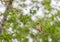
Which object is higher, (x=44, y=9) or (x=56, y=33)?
(x=44, y=9)

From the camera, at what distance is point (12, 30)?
287 centimetres

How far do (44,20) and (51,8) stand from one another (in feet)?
0.88

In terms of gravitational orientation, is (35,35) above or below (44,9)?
below

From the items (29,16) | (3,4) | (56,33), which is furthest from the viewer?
(3,4)

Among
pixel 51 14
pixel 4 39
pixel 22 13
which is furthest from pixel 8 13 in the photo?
pixel 51 14

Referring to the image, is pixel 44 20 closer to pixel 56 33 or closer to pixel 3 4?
pixel 56 33

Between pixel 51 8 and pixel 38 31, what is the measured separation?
47 cm

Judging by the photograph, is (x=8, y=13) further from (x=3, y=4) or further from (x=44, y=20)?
(x=44, y=20)

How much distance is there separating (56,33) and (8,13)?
0.80 meters

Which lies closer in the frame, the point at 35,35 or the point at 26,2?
the point at 35,35

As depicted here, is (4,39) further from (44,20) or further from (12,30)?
(44,20)

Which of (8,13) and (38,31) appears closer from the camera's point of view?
(38,31)

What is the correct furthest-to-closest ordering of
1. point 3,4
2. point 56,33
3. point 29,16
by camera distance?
1. point 3,4
2. point 29,16
3. point 56,33

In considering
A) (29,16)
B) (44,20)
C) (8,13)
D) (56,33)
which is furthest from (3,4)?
(56,33)
